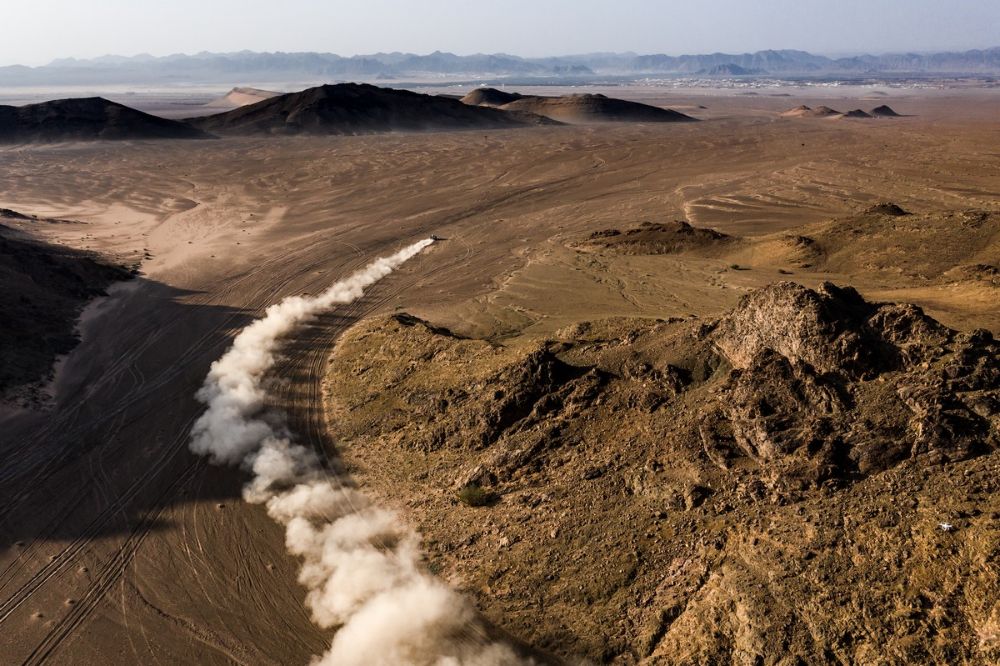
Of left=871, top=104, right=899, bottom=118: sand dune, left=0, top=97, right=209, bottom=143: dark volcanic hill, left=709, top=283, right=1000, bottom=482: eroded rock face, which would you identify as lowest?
left=709, top=283, right=1000, bottom=482: eroded rock face

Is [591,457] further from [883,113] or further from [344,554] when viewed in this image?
[883,113]

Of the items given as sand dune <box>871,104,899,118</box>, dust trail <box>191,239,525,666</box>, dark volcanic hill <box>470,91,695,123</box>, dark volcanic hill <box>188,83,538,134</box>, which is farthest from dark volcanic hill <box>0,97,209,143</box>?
sand dune <box>871,104,899,118</box>

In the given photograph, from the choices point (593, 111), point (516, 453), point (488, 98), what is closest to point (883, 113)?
point (593, 111)

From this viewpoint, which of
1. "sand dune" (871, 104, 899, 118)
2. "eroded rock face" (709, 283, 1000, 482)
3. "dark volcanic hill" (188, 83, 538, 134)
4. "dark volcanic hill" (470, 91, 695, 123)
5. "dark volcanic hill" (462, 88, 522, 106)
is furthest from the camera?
"dark volcanic hill" (462, 88, 522, 106)

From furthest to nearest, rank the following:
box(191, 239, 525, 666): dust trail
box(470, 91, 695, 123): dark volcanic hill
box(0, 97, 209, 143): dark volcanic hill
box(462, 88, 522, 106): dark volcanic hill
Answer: box(462, 88, 522, 106): dark volcanic hill, box(470, 91, 695, 123): dark volcanic hill, box(0, 97, 209, 143): dark volcanic hill, box(191, 239, 525, 666): dust trail

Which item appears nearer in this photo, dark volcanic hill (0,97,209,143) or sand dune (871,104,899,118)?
dark volcanic hill (0,97,209,143)

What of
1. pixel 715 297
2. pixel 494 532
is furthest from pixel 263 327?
pixel 715 297

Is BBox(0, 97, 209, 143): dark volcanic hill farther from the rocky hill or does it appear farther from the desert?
the rocky hill

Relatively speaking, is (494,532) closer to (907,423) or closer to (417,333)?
(907,423)
